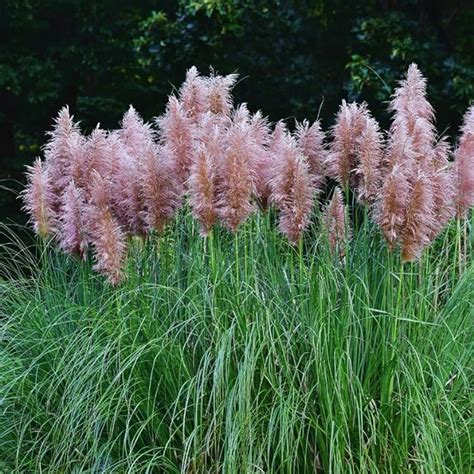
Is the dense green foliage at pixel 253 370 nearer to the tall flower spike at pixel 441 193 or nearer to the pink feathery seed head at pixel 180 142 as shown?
the tall flower spike at pixel 441 193

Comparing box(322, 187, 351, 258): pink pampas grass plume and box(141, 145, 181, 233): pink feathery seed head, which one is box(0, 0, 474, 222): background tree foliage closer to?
box(141, 145, 181, 233): pink feathery seed head

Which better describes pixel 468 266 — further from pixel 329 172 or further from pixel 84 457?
pixel 84 457

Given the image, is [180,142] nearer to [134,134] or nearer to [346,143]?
[134,134]

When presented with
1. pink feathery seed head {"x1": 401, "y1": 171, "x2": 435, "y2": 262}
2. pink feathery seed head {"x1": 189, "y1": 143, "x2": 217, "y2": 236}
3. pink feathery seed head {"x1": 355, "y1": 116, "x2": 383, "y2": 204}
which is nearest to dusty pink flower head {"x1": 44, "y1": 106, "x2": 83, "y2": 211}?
pink feathery seed head {"x1": 189, "y1": 143, "x2": 217, "y2": 236}

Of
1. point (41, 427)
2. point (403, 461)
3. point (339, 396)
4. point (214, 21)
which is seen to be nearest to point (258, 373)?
point (339, 396)

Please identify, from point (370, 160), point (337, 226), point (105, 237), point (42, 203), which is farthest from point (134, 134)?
point (370, 160)

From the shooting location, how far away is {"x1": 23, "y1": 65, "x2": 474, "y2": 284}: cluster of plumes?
3.79 metres

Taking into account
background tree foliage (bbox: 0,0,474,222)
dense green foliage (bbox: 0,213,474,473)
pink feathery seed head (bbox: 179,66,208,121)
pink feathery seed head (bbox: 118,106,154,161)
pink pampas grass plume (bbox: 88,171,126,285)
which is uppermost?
background tree foliage (bbox: 0,0,474,222)

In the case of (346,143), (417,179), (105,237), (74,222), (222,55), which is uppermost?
(222,55)

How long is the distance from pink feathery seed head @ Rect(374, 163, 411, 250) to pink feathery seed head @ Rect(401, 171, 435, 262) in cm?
2

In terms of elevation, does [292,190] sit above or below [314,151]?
below

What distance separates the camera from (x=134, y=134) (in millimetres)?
4676

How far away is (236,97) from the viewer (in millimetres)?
12562

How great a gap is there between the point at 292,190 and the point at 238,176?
247 millimetres
